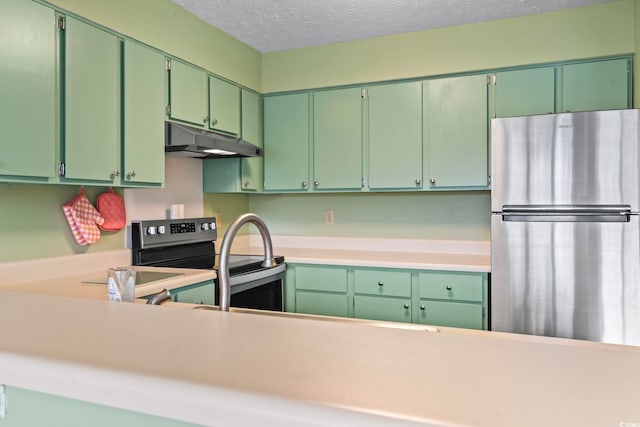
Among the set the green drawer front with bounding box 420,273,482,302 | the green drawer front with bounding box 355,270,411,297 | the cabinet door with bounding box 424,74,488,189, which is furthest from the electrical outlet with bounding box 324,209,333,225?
the green drawer front with bounding box 420,273,482,302

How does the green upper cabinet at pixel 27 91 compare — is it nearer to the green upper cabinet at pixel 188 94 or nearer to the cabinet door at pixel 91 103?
the cabinet door at pixel 91 103

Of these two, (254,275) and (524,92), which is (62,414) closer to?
(254,275)

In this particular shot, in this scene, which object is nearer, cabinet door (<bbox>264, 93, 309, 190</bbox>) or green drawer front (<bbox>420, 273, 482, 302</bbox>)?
green drawer front (<bbox>420, 273, 482, 302</bbox>)

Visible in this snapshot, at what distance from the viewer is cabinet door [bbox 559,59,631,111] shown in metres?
2.80

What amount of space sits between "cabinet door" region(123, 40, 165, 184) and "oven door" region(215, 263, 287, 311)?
0.74 meters

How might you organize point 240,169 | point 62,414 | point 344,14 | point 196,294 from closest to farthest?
point 62,414 → point 196,294 → point 344,14 → point 240,169

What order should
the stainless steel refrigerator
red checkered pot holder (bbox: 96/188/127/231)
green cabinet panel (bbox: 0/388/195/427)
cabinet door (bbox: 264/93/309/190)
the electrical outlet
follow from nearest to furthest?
green cabinet panel (bbox: 0/388/195/427) → the stainless steel refrigerator → red checkered pot holder (bbox: 96/188/127/231) → cabinet door (bbox: 264/93/309/190) → the electrical outlet

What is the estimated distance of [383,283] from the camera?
9.72 feet

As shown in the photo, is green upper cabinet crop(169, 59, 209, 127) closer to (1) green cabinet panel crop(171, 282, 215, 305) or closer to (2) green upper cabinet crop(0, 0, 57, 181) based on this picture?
(2) green upper cabinet crop(0, 0, 57, 181)

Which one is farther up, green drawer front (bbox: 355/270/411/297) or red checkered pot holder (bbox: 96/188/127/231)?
red checkered pot holder (bbox: 96/188/127/231)

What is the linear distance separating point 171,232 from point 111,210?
16.7 inches

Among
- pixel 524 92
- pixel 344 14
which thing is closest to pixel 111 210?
pixel 344 14

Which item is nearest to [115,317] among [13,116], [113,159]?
[13,116]

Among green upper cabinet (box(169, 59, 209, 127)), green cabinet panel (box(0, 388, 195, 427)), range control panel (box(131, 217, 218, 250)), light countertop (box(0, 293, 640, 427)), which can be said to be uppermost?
green upper cabinet (box(169, 59, 209, 127))
